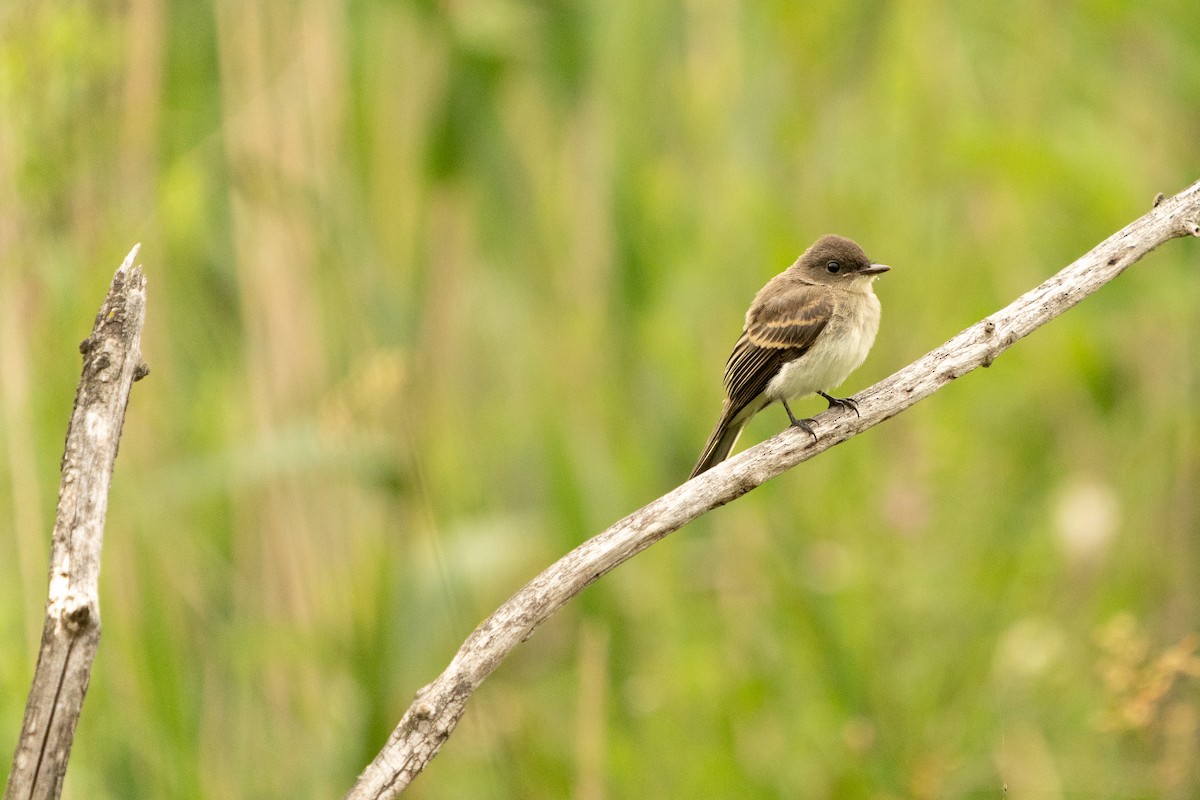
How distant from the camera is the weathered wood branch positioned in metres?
1.73

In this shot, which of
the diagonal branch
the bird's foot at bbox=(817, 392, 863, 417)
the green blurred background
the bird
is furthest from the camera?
the green blurred background

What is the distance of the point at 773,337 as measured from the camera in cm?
426

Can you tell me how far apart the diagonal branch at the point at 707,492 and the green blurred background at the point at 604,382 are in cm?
166

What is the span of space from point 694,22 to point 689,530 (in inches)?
80.8

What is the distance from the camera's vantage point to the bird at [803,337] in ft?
13.6

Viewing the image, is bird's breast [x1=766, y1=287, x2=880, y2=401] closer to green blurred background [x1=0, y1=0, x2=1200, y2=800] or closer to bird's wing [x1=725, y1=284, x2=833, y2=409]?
bird's wing [x1=725, y1=284, x2=833, y2=409]

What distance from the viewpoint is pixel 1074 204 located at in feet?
17.0

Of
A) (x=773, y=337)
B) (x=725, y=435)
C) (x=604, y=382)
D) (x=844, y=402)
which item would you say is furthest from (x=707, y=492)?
(x=604, y=382)

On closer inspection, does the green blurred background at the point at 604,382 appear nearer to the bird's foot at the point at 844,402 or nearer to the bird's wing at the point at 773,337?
the bird's wing at the point at 773,337

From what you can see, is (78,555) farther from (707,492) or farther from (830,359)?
(830,359)

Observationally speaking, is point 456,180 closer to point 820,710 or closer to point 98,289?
point 98,289

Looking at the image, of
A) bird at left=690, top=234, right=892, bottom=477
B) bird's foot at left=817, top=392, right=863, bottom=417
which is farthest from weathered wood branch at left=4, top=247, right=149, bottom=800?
bird at left=690, top=234, right=892, bottom=477

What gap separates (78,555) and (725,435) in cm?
262

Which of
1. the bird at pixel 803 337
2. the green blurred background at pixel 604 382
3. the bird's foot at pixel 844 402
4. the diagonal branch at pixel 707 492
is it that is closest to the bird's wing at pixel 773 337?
the bird at pixel 803 337
